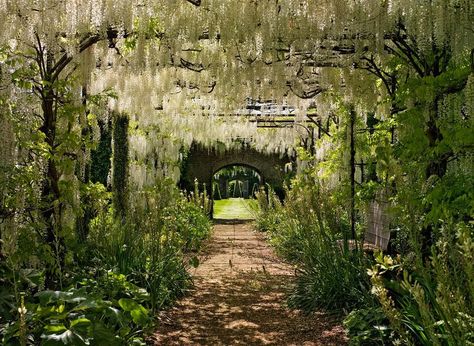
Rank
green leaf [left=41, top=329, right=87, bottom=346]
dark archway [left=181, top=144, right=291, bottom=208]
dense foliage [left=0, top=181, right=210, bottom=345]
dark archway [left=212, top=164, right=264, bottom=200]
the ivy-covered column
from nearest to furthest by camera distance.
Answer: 1. green leaf [left=41, top=329, right=87, bottom=346]
2. dense foliage [left=0, top=181, right=210, bottom=345]
3. the ivy-covered column
4. dark archway [left=181, top=144, right=291, bottom=208]
5. dark archway [left=212, top=164, right=264, bottom=200]

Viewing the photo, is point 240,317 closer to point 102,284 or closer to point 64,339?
point 102,284

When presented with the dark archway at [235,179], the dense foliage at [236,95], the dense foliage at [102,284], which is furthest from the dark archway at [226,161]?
the dense foliage at [102,284]

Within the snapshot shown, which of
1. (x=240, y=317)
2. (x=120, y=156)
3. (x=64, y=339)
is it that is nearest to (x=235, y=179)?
(x=120, y=156)

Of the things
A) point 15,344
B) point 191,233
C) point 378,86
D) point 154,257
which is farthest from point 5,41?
point 191,233

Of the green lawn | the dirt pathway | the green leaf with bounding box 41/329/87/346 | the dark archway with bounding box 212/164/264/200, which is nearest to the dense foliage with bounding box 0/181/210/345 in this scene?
the green leaf with bounding box 41/329/87/346

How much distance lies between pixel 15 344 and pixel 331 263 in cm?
293

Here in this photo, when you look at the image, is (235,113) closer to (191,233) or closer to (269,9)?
(191,233)

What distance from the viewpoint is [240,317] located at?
5.01 metres

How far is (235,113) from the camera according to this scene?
1248 cm

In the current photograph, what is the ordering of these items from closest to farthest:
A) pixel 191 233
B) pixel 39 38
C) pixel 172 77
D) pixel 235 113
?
1. pixel 39 38
2. pixel 172 77
3. pixel 191 233
4. pixel 235 113

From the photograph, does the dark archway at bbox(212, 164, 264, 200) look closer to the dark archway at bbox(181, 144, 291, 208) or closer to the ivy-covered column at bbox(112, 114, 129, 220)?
the dark archway at bbox(181, 144, 291, 208)

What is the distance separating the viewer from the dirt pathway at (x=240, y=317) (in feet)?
13.9

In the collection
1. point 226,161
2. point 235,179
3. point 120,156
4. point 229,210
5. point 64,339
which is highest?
point 120,156

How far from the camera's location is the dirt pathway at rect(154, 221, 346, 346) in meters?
4.24
